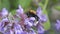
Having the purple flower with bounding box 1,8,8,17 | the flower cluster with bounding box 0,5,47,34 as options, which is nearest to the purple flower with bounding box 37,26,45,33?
the flower cluster with bounding box 0,5,47,34

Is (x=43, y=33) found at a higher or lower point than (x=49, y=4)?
A: lower

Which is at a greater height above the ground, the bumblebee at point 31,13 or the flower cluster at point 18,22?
the bumblebee at point 31,13

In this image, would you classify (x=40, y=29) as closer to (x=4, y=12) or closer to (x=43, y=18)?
(x=43, y=18)

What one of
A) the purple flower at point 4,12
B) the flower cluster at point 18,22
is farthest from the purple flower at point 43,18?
the purple flower at point 4,12

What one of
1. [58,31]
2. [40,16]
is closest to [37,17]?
[40,16]

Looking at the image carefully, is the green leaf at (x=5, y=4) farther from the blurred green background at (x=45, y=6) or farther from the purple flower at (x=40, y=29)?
the purple flower at (x=40, y=29)

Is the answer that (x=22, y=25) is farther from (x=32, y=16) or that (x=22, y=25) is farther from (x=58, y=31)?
(x=58, y=31)

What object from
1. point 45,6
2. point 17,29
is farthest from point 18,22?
point 45,6
